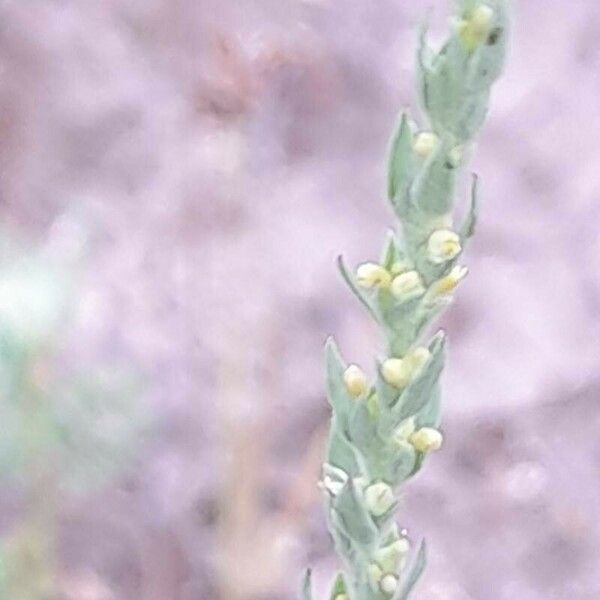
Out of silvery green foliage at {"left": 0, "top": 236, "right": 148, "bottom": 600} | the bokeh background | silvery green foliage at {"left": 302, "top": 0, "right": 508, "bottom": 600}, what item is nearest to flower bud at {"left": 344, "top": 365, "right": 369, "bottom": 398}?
silvery green foliage at {"left": 302, "top": 0, "right": 508, "bottom": 600}

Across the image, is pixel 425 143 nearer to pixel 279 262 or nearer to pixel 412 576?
pixel 412 576

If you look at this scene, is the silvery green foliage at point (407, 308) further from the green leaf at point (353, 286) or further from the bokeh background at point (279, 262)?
the bokeh background at point (279, 262)

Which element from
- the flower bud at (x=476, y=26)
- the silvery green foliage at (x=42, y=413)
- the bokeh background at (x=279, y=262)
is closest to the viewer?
the flower bud at (x=476, y=26)

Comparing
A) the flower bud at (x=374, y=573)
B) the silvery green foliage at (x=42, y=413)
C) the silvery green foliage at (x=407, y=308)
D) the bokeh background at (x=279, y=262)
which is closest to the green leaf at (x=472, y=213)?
the silvery green foliage at (x=407, y=308)

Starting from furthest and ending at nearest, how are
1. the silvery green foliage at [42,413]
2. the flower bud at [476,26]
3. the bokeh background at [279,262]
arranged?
the bokeh background at [279,262] → the silvery green foliage at [42,413] → the flower bud at [476,26]

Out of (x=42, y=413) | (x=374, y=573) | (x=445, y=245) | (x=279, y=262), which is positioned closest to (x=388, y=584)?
(x=374, y=573)
